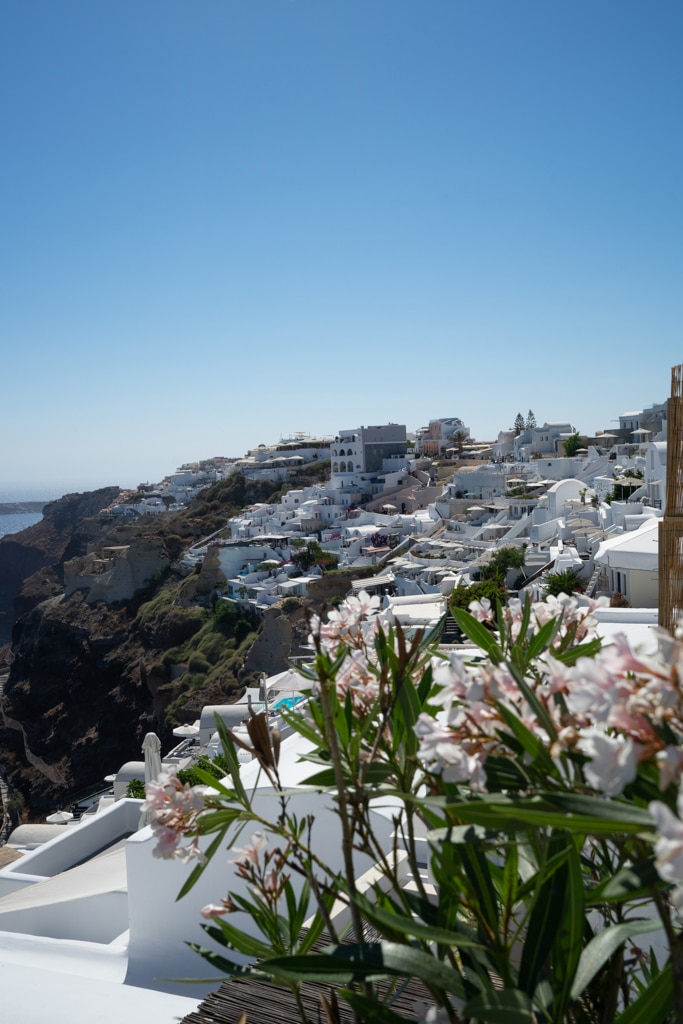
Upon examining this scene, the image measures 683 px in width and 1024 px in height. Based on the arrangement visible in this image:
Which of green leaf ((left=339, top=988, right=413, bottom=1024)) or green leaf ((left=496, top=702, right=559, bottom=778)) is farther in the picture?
green leaf ((left=339, top=988, right=413, bottom=1024))

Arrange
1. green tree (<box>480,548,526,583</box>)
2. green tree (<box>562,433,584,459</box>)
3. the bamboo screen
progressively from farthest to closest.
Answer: green tree (<box>562,433,584,459</box>), green tree (<box>480,548,526,583</box>), the bamboo screen

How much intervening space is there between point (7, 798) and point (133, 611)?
9934 millimetres

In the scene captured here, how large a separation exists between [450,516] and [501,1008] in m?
32.4

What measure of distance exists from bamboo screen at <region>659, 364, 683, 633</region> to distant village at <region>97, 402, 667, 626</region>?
6698mm

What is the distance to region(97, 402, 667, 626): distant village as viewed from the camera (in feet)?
58.5

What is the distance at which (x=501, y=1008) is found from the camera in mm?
867

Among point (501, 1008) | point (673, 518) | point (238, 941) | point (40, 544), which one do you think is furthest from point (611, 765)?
point (40, 544)

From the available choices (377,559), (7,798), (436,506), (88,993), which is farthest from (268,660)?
(88,993)

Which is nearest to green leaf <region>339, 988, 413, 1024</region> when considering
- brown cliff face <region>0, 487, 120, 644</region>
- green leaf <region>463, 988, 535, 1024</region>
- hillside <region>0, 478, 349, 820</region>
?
green leaf <region>463, 988, 535, 1024</region>

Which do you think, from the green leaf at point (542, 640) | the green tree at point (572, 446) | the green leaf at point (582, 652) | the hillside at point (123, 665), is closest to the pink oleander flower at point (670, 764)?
the green leaf at point (582, 652)

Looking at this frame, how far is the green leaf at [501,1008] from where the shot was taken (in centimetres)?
85

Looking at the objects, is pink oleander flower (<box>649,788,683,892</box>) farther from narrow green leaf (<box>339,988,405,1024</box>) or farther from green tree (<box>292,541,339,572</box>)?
green tree (<box>292,541,339,572</box>)

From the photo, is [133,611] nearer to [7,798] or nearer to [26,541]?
[7,798]

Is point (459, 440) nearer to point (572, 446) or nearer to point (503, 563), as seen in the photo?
point (572, 446)
